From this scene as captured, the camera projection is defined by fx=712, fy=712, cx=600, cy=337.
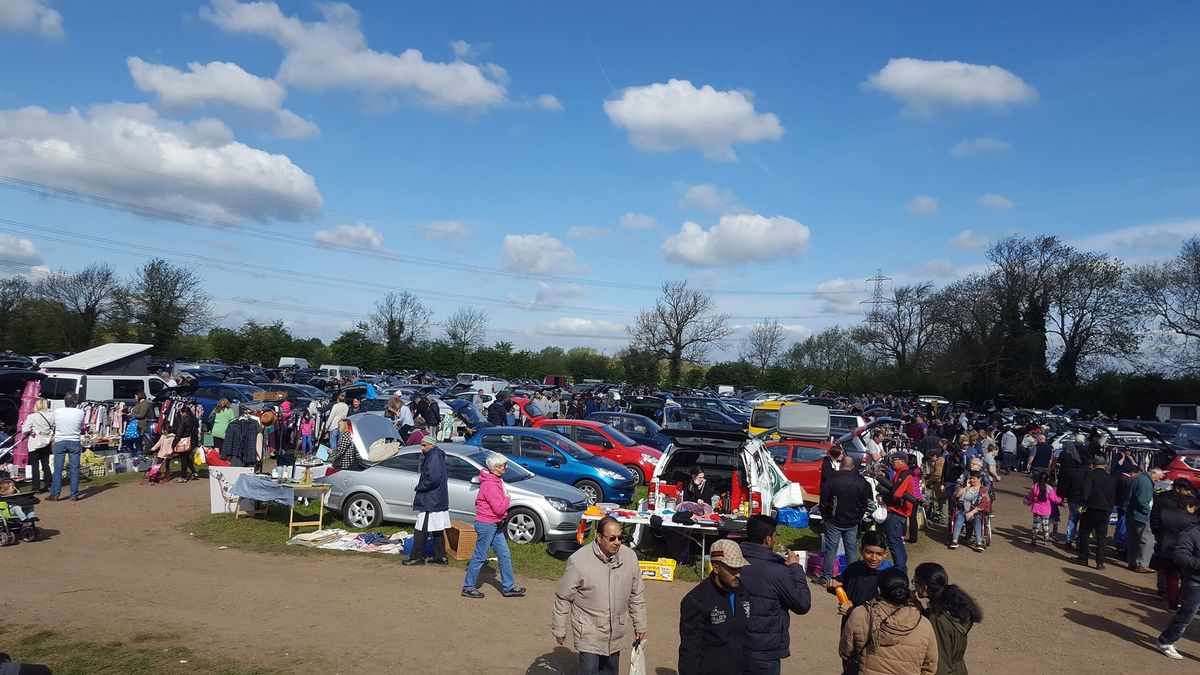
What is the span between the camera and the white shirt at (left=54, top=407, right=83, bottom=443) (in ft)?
40.7

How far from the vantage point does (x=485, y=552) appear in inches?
317

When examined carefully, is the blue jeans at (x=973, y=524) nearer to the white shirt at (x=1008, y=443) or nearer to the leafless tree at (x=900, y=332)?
the white shirt at (x=1008, y=443)

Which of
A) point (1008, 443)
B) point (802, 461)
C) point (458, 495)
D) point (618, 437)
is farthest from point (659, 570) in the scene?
point (1008, 443)

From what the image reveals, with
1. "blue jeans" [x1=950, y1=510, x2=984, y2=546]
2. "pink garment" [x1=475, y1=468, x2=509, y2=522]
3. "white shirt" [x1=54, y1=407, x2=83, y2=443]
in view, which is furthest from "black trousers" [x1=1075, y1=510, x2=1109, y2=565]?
"white shirt" [x1=54, y1=407, x2=83, y2=443]

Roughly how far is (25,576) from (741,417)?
2651 centimetres

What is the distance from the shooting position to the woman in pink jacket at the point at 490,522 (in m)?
7.96

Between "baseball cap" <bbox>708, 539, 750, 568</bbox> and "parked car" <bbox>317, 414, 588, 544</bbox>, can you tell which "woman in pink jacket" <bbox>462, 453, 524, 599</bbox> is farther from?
"baseball cap" <bbox>708, 539, 750, 568</bbox>

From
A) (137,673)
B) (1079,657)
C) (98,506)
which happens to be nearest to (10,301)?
(98,506)

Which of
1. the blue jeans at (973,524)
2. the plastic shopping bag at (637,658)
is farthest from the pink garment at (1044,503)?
the plastic shopping bag at (637,658)

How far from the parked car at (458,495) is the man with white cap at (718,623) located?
6.67 m

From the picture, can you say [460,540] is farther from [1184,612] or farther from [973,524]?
[973,524]

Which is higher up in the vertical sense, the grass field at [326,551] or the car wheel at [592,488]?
the car wheel at [592,488]

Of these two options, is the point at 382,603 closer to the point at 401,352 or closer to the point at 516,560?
the point at 516,560

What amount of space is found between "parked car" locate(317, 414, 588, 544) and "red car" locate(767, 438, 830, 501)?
5.61 meters
